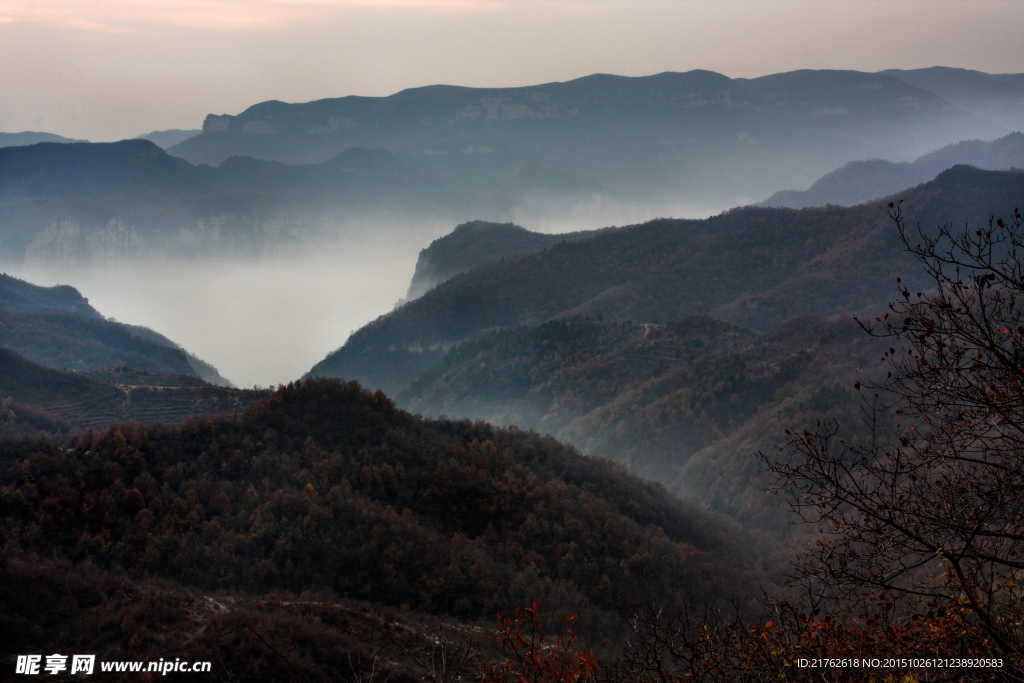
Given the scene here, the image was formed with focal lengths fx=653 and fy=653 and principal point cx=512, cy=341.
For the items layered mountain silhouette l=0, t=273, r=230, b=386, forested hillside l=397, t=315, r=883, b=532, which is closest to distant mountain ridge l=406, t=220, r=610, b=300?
forested hillside l=397, t=315, r=883, b=532

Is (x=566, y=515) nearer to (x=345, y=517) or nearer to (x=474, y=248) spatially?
(x=345, y=517)

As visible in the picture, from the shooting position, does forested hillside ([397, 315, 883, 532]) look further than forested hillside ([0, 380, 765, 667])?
Yes

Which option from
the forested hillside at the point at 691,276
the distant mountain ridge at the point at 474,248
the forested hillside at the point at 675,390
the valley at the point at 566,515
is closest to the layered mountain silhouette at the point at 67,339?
the valley at the point at 566,515

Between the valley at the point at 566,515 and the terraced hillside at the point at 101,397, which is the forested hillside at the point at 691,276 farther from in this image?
the terraced hillside at the point at 101,397

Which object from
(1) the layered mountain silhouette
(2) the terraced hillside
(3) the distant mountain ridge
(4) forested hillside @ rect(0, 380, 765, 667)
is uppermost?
(3) the distant mountain ridge

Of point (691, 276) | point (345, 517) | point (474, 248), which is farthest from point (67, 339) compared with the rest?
point (691, 276)

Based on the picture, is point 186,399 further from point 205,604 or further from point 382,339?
point 382,339

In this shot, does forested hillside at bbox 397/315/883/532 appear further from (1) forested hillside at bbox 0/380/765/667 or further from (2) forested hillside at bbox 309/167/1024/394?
(1) forested hillside at bbox 0/380/765/667

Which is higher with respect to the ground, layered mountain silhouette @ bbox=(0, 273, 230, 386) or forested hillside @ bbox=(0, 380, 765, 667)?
layered mountain silhouette @ bbox=(0, 273, 230, 386)

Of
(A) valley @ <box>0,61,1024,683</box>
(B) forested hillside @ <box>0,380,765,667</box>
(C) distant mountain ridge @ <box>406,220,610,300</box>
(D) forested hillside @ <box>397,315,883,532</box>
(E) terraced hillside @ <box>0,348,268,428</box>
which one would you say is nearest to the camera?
(A) valley @ <box>0,61,1024,683</box>

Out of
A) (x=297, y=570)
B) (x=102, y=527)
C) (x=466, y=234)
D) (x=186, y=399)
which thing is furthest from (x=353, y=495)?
(x=466, y=234)
